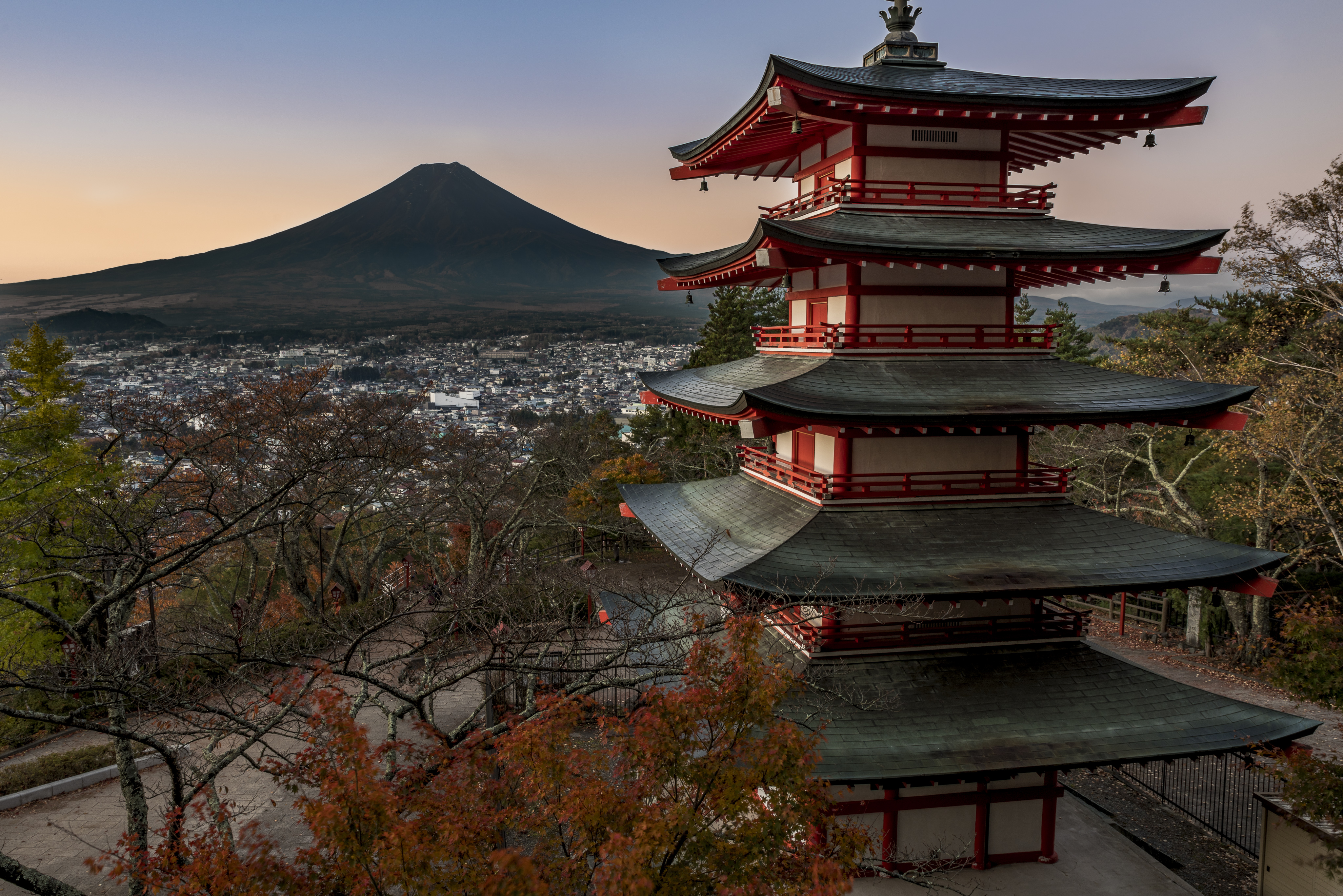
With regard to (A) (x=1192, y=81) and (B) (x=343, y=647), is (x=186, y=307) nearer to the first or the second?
(B) (x=343, y=647)

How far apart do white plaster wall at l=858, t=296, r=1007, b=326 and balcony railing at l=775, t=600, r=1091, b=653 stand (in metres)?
4.32

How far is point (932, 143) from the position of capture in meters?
11.4

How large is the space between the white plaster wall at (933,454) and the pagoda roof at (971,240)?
2.63m

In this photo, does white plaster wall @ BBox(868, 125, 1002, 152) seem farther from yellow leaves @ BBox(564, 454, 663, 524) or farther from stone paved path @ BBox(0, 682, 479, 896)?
yellow leaves @ BBox(564, 454, 663, 524)

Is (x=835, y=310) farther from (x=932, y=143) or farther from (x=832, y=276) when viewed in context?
(x=932, y=143)

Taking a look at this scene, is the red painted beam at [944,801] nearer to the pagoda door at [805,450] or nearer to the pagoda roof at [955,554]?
the pagoda roof at [955,554]

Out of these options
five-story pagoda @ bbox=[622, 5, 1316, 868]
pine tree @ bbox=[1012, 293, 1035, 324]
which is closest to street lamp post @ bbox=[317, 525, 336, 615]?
five-story pagoda @ bbox=[622, 5, 1316, 868]

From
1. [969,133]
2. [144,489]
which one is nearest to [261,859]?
[144,489]

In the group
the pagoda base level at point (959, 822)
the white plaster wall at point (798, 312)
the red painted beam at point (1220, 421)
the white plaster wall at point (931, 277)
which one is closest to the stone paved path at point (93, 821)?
the pagoda base level at point (959, 822)

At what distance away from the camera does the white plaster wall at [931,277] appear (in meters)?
11.1

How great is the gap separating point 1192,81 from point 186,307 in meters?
97.7

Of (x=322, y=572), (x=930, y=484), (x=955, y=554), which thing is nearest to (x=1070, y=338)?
(x=930, y=484)

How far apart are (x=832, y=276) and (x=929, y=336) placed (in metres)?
1.78

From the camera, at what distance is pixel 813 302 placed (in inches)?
495
